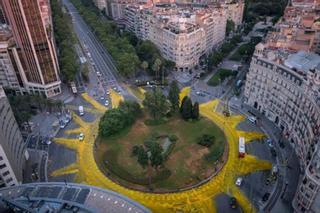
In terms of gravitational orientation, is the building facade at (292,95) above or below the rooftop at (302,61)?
below

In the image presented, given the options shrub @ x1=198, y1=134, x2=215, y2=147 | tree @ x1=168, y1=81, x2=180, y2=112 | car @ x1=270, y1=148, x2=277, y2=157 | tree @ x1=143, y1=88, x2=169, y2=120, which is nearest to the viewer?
car @ x1=270, y1=148, x2=277, y2=157

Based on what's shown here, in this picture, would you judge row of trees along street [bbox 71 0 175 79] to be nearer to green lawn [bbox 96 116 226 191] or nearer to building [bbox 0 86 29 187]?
green lawn [bbox 96 116 226 191]

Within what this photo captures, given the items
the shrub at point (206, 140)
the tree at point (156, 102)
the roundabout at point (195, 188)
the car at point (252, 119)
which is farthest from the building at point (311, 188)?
the tree at point (156, 102)

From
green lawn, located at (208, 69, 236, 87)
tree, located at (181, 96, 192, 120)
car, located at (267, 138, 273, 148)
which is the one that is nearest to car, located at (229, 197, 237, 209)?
car, located at (267, 138, 273, 148)

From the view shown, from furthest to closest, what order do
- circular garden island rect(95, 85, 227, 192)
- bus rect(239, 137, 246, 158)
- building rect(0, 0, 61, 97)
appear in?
1. building rect(0, 0, 61, 97)
2. bus rect(239, 137, 246, 158)
3. circular garden island rect(95, 85, 227, 192)

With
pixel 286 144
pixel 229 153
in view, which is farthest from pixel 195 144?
pixel 286 144

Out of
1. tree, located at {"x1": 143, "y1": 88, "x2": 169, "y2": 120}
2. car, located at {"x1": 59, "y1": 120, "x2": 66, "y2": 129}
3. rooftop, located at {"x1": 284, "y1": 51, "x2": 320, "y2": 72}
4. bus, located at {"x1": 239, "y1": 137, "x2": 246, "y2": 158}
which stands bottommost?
bus, located at {"x1": 239, "y1": 137, "x2": 246, "y2": 158}

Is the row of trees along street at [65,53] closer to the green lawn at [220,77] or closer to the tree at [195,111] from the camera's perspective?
the tree at [195,111]
